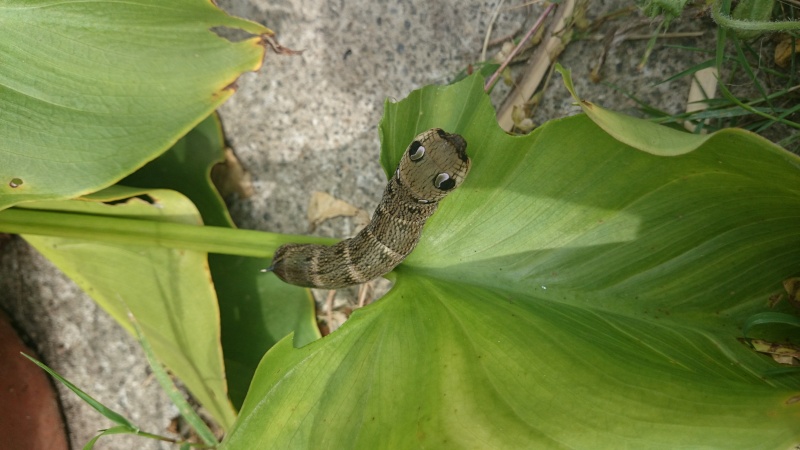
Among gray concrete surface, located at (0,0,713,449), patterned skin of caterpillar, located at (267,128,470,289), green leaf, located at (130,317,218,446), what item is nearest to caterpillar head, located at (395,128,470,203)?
patterned skin of caterpillar, located at (267,128,470,289)

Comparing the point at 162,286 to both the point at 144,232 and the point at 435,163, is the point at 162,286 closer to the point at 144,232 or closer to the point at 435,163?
the point at 144,232

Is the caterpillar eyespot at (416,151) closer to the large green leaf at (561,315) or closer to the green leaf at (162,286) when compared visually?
the large green leaf at (561,315)

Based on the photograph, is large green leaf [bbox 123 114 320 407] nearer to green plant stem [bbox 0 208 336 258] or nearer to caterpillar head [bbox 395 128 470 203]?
green plant stem [bbox 0 208 336 258]

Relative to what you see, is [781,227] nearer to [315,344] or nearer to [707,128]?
[707,128]

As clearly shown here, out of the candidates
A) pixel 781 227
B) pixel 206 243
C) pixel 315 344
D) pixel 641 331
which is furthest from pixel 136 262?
pixel 781 227

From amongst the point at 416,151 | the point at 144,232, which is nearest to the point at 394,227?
the point at 416,151

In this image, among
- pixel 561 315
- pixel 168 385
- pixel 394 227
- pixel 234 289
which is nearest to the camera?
pixel 561 315
